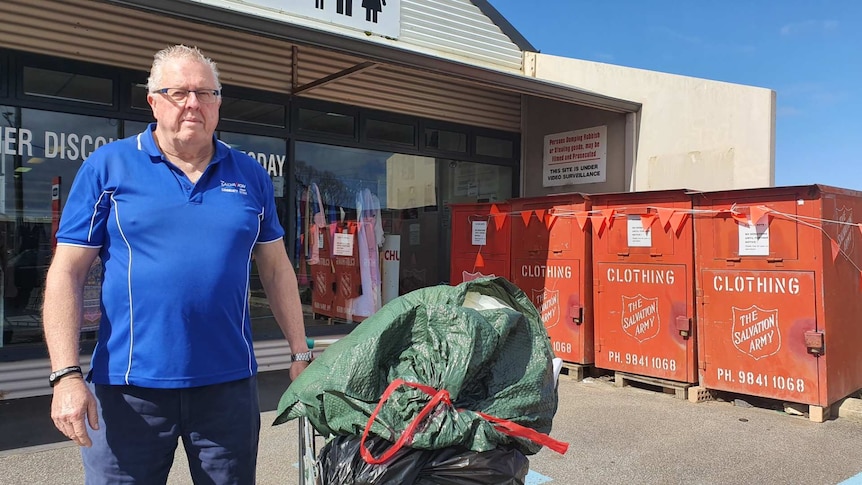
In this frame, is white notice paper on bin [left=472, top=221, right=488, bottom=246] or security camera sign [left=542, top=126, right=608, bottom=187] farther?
security camera sign [left=542, top=126, right=608, bottom=187]

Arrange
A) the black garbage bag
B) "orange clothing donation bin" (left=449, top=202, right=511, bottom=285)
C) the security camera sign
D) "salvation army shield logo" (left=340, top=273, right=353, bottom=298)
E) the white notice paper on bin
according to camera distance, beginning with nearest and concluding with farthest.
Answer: the black garbage bag
"orange clothing donation bin" (left=449, top=202, right=511, bottom=285)
the white notice paper on bin
"salvation army shield logo" (left=340, top=273, right=353, bottom=298)
the security camera sign

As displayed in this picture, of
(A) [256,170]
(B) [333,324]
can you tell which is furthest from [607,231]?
(A) [256,170]

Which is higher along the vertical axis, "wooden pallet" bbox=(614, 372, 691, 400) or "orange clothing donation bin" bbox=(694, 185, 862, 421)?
"orange clothing donation bin" bbox=(694, 185, 862, 421)

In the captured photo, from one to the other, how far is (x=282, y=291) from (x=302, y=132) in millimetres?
5517

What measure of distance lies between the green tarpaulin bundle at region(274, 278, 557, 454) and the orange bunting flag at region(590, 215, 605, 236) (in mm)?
5056

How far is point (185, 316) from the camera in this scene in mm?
2037

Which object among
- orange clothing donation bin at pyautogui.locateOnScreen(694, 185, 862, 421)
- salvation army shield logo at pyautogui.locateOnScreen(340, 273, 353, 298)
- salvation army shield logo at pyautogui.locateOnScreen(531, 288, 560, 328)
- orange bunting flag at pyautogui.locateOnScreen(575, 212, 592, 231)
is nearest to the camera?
orange clothing donation bin at pyautogui.locateOnScreen(694, 185, 862, 421)

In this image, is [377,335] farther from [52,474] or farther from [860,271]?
[860,271]

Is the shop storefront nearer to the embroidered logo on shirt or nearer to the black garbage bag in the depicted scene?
the embroidered logo on shirt

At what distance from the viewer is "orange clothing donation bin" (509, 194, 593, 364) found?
23.0 feet

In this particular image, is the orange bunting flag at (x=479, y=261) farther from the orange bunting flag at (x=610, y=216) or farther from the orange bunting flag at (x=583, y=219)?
the orange bunting flag at (x=610, y=216)

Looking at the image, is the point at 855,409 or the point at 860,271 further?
the point at 860,271

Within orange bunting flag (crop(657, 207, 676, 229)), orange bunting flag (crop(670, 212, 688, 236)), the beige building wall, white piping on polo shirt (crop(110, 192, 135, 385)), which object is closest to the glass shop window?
white piping on polo shirt (crop(110, 192, 135, 385))

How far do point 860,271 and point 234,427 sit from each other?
619 cm
